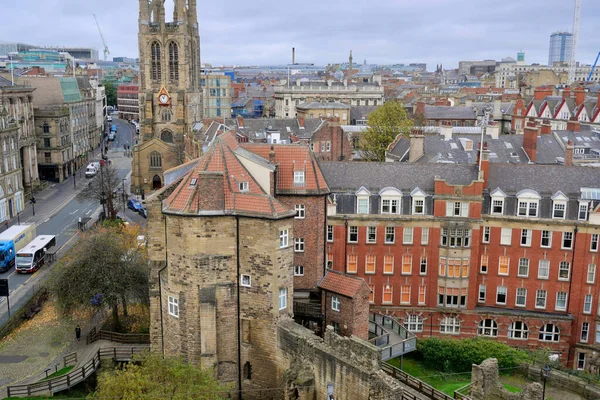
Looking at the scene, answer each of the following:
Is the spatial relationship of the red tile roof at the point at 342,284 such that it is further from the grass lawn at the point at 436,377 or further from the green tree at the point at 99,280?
the green tree at the point at 99,280

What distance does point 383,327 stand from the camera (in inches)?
1779

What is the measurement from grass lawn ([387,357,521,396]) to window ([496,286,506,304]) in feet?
28.1

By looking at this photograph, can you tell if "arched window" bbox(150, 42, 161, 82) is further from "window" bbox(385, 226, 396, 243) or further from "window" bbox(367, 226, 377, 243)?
"window" bbox(385, 226, 396, 243)

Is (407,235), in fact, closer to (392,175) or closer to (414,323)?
(392,175)

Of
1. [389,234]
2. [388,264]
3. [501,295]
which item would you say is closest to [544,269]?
[501,295]

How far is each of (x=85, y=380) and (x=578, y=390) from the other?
32317 millimetres

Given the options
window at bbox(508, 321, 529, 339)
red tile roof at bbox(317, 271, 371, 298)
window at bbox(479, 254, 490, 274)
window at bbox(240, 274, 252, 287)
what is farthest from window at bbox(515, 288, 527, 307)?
window at bbox(240, 274, 252, 287)

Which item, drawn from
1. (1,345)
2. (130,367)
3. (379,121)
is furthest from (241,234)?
(379,121)

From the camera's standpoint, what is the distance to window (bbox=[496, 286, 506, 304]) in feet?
165

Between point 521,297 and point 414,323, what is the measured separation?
9033 millimetres

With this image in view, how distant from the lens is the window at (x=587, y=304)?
48500 millimetres

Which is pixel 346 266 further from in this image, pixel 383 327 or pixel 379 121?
pixel 379 121

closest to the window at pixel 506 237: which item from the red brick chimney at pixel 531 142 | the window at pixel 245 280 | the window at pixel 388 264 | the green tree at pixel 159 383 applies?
the window at pixel 388 264

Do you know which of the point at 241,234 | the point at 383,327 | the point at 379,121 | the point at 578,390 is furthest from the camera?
the point at 379,121
